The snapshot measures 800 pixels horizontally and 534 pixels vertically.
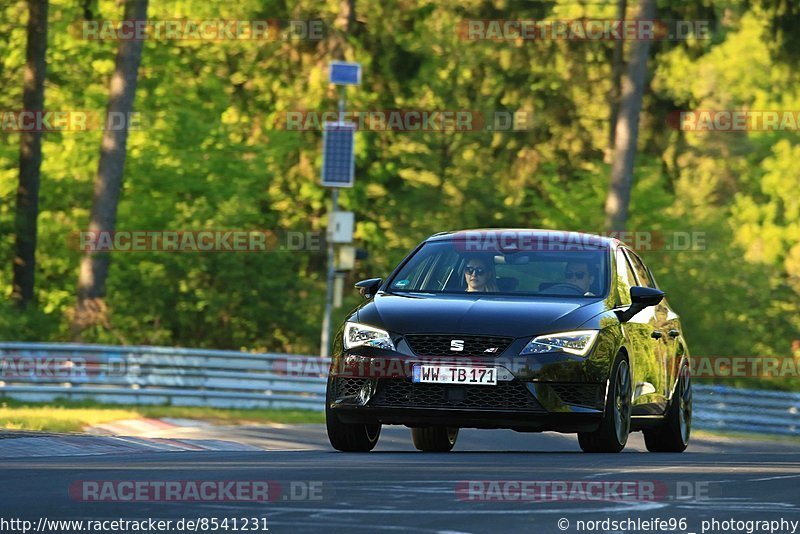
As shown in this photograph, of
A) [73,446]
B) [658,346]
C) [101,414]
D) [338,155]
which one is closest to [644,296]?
[658,346]

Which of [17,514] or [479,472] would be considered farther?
[479,472]

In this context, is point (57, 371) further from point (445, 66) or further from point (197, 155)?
point (445, 66)

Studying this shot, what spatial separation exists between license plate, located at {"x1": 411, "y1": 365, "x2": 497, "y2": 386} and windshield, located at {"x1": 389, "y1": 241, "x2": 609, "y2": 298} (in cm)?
125

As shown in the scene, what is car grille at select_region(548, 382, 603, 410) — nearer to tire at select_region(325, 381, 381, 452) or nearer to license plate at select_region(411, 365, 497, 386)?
license plate at select_region(411, 365, 497, 386)

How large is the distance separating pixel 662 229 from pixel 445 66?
1094 centimetres

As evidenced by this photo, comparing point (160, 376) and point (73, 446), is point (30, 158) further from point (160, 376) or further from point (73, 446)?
point (73, 446)

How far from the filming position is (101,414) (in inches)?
955

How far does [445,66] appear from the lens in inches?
2056

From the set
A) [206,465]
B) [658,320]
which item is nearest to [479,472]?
[206,465]

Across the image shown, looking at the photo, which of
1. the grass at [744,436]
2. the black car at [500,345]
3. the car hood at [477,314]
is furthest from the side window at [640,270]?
the grass at [744,436]

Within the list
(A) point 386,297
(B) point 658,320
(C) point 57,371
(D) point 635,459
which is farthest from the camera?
(C) point 57,371

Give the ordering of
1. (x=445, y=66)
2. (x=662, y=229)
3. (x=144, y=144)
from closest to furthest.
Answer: (x=144, y=144) → (x=662, y=229) → (x=445, y=66)

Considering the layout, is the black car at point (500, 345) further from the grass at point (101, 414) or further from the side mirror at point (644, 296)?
the grass at point (101, 414)

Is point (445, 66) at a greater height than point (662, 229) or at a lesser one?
greater
